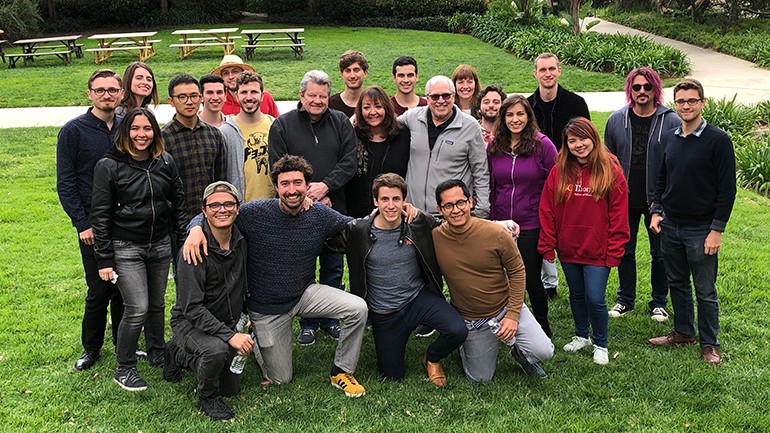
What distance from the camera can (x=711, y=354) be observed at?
16.1 feet

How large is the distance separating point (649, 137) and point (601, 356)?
5.64 feet

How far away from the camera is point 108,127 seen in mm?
4750

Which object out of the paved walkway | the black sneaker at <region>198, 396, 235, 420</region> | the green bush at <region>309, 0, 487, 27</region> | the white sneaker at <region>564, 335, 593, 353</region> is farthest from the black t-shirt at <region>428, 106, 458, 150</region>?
the green bush at <region>309, 0, 487, 27</region>

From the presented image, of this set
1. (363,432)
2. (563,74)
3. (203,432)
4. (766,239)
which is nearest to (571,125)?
(363,432)

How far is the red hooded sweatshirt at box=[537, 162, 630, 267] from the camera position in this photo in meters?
4.77

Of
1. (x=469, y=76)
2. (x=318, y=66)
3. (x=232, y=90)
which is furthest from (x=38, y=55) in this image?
(x=469, y=76)

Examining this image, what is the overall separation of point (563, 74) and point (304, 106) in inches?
497

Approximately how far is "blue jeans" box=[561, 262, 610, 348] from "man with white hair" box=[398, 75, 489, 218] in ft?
2.59

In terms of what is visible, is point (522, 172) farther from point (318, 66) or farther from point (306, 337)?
point (318, 66)

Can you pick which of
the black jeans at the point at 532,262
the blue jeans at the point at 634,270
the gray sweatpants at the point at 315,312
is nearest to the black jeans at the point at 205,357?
the gray sweatpants at the point at 315,312

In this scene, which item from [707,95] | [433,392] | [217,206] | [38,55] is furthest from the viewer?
[38,55]

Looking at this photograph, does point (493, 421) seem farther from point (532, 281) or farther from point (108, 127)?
point (108, 127)

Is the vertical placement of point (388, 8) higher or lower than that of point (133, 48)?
higher

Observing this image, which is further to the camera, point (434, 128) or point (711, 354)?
point (434, 128)
